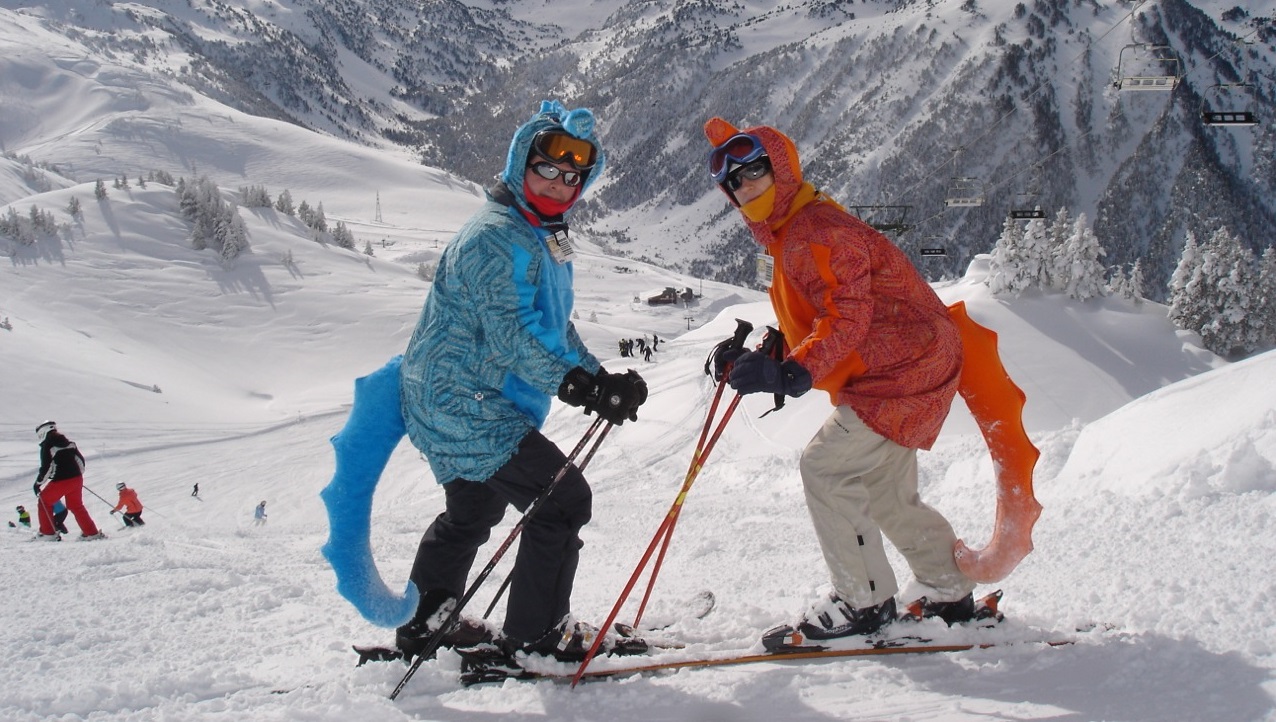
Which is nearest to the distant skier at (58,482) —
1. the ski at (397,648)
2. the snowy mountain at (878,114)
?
the ski at (397,648)

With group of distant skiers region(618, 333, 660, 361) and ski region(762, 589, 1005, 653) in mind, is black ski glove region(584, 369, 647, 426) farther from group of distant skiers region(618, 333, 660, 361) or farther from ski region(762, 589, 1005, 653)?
group of distant skiers region(618, 333, 660, 361)

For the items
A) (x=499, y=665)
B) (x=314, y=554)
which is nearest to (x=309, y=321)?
(x=314, y=554)

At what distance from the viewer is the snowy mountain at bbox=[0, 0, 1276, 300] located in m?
110

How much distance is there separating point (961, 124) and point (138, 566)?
148023 mm

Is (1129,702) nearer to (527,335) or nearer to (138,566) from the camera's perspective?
(527,335)

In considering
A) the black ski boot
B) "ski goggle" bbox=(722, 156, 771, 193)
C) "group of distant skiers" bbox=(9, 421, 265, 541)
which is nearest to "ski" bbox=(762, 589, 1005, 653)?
the black ski boot

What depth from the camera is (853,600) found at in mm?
3043

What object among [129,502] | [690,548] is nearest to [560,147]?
[690,548]

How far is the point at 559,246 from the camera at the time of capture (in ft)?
10.1

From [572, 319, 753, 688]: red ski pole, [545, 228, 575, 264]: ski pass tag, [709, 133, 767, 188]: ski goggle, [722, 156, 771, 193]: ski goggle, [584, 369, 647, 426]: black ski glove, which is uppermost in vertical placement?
[709, 133, 767, 188]: ski goggle

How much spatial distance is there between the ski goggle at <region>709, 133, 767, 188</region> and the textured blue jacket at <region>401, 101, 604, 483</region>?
1.74 feet

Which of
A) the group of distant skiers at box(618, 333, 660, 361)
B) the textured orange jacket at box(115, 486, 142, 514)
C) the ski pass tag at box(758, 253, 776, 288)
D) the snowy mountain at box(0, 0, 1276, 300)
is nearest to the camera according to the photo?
the ski pass tag at box(758, 253, 776, 288)

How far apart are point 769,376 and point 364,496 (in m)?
1.66

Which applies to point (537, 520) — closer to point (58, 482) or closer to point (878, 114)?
point (58, 482)
